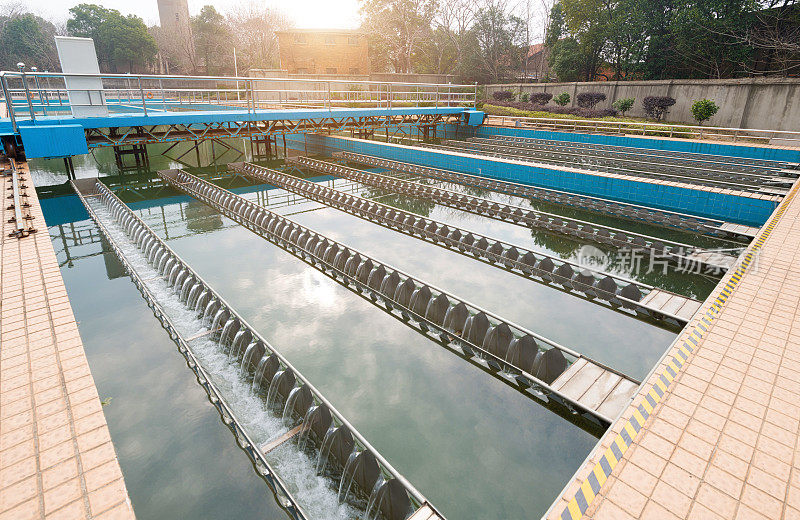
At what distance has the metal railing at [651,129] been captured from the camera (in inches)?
926

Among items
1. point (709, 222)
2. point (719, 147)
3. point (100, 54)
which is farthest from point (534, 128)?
point (100, 54)

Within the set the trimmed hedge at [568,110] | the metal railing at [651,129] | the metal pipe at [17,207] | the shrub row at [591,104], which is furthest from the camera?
the trimmed hedge at [568,110]

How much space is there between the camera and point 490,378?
22.0 feet

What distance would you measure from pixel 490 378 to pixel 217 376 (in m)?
4.34

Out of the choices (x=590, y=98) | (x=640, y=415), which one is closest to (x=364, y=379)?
(x=640, y=415)

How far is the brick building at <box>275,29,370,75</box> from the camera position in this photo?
Result: 1916 inches

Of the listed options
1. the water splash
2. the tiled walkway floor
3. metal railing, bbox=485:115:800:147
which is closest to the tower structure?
metal railing, bbox=485:115:800:147

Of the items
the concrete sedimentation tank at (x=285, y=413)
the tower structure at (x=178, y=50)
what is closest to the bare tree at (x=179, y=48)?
the tower structure at (x=178, y=50)

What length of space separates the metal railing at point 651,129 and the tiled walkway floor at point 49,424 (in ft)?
88.0

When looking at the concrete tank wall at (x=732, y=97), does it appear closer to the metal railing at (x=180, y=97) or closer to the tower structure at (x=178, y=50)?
the metal railing at (x=180, y=97)

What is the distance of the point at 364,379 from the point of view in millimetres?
6672

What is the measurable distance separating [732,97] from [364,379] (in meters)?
34.8

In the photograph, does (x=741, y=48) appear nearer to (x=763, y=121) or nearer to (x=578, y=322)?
(x=763, y=121)

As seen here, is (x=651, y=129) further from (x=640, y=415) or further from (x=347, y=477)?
(x=347, y=477)
